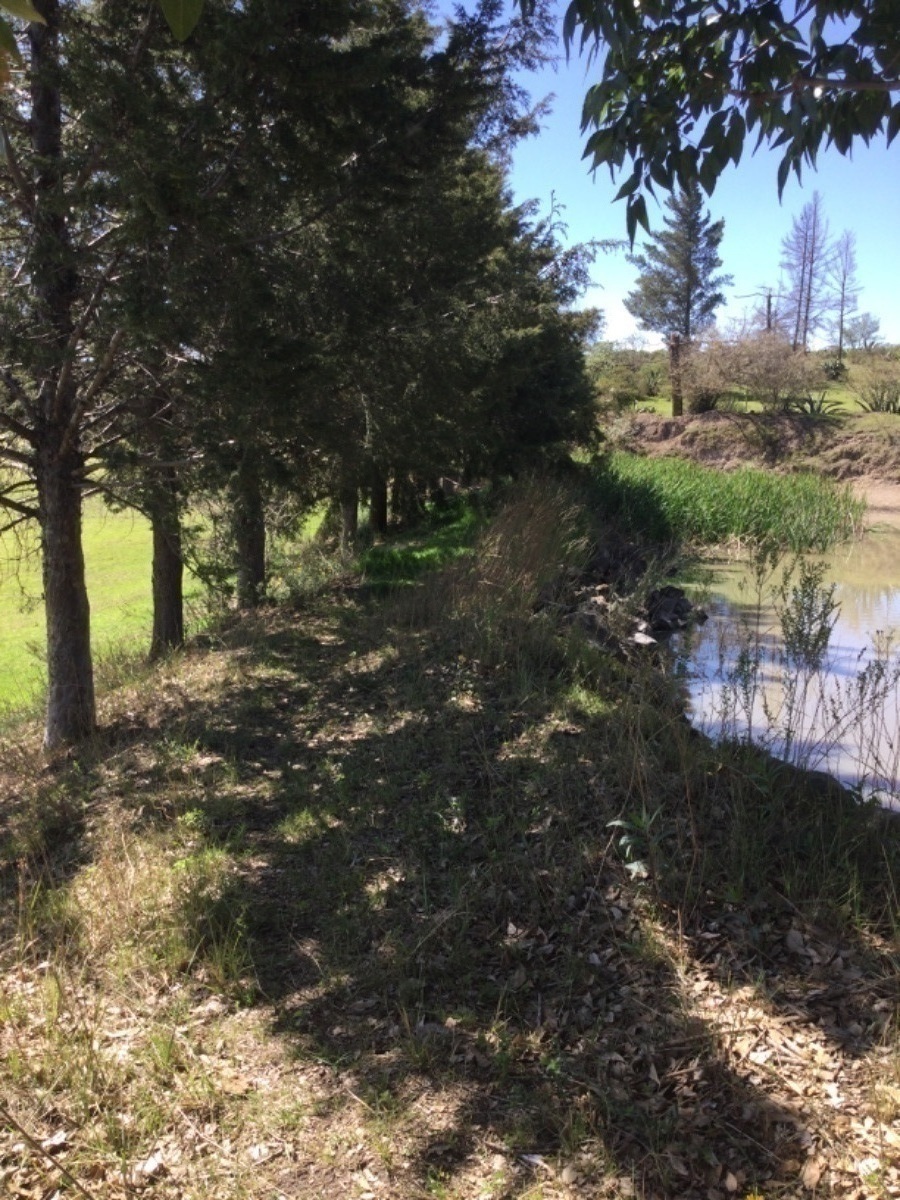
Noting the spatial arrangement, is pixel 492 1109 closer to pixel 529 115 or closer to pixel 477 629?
pixel 477 629

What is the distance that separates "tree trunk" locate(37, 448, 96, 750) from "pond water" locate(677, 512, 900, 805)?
16.5 feet

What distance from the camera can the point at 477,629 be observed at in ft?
26.2

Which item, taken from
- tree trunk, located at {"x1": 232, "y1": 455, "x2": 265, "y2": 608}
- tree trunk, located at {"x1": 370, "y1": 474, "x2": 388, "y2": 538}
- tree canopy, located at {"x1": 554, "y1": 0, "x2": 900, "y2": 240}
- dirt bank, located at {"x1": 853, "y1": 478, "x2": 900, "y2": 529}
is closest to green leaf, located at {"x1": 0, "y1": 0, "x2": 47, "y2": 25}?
tree canopy, located at {"x1": 554, "y1": 0, "x2": 900, "y2": 240}

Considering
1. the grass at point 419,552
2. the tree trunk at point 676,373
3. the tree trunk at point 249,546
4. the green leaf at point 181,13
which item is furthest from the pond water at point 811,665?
the tree trunk at point 676,373

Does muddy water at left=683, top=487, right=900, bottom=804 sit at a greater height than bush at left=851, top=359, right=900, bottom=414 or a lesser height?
lesser

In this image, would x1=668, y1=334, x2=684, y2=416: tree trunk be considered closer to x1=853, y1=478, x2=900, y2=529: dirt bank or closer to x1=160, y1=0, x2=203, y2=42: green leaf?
x1=853, y1=478, x2=900, y2=529: dirt bank

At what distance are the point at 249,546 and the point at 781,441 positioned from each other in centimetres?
2232

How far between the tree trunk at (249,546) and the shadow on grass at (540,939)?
3.62 metres

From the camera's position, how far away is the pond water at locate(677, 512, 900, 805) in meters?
4.87

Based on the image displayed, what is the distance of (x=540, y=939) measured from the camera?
3.93 m

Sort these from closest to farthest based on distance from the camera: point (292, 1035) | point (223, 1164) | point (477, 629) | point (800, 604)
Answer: point (223, 1164)
point (292, 1035)
point (800, 604)
point (477, 629)

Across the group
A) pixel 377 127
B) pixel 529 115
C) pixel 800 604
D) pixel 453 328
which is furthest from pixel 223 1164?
pixel 529 115

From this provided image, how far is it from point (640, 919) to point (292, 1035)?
4.87 feet

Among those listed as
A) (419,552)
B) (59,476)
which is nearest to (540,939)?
(59,476)
